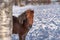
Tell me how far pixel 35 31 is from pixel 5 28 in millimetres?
5524

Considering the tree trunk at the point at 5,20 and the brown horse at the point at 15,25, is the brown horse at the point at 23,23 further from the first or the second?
the tree trunk at the point at 5,20

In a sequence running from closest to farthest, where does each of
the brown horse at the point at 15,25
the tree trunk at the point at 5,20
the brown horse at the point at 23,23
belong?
the tree trunk at the point at 5,20 < the brown horse at the point at 23,23 < the brown horse at the point at 15,25

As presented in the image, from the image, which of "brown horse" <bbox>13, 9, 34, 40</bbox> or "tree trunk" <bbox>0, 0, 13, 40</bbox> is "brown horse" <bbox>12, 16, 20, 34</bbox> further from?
"tree trunk" <bbox>0, 0, 13, 40</bbox>

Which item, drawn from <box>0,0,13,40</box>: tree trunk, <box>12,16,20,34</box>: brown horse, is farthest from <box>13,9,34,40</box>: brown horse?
<box>0,0,13,40</box>: tree trunk

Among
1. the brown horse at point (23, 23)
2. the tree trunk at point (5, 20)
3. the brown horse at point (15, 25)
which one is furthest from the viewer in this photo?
the brown horse at point (15, 25)

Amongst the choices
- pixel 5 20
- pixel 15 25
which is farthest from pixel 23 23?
pixel 5 20

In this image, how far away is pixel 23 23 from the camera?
4.78m

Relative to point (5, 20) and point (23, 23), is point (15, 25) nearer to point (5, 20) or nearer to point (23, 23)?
point (23, 23)

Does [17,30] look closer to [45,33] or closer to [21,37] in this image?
[21,37]

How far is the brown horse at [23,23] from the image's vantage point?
14.9 ft

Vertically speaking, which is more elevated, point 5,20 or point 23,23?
point 5,20

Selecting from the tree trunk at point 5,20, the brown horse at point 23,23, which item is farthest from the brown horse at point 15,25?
the tree trunk at point 5,20

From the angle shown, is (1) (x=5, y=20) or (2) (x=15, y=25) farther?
(2) (x=15, y=25)

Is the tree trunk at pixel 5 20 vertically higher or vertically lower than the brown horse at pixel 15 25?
higher
